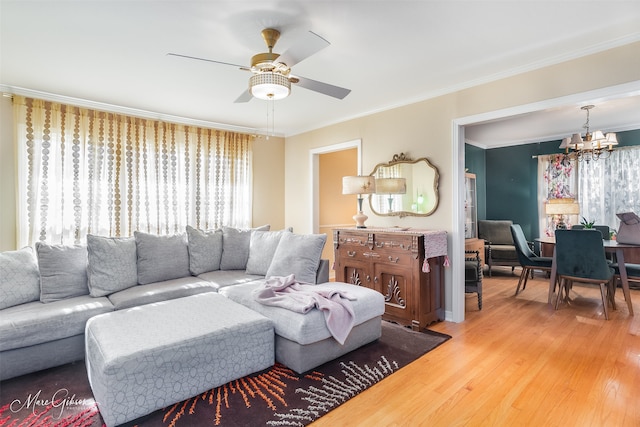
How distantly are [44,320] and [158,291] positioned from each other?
83cm

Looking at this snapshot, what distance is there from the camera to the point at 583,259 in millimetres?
3730

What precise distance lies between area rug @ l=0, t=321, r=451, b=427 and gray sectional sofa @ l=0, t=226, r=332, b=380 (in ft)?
0.78

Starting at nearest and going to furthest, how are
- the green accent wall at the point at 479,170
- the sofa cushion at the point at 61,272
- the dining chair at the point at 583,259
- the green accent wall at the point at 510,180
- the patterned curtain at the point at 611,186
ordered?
the sofa cushion at the point at 61,272 < the dining chair at the point at 583,259 < the patterned curtain at the point at 611,186 < the green accent wall at the point at 510,180 < the green accent wall at the point at 479,170

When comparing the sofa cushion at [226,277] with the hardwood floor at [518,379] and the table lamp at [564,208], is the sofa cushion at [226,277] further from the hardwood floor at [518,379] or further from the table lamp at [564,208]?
the table lamp at [564,208]

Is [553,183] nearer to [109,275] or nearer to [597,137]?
[597,137]

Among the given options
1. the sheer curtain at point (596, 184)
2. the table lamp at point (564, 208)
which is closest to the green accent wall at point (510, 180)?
the sheer curtain at point (596, 184)

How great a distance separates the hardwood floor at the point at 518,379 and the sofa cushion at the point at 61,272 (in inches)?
96.7

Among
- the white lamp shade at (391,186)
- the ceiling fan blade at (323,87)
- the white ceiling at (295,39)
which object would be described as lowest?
the white lamp shade at (391,186)

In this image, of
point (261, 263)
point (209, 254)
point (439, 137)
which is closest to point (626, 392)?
point (439, 137)

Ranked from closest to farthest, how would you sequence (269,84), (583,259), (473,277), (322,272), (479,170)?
1. (269,84)
2. (322,272)
3. (583,259)
4. (473,277)
5. (479,170)

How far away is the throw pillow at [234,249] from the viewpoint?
12.9 feet

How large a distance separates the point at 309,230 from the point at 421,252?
2.39 meters

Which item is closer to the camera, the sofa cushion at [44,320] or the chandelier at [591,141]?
the sofa cushion at [44,320]

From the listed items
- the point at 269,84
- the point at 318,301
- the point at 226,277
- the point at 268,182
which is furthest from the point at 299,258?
the point at 268,182
